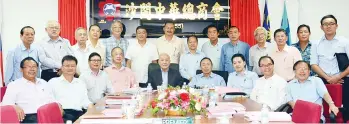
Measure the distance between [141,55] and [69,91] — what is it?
6.21 ft

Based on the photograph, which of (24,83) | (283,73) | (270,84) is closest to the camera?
(24,83)

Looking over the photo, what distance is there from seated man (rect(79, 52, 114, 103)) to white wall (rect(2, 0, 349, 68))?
2.86 metres

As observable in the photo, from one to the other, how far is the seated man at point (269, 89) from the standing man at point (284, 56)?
1104mm

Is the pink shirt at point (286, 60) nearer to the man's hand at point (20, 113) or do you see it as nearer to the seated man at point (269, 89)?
the seated man at point (269, 89)

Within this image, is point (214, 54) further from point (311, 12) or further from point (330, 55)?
point (311, 12)

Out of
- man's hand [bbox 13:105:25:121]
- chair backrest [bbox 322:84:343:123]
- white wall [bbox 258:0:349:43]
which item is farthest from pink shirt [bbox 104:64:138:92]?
white wall [bbox 258:0:349:43]

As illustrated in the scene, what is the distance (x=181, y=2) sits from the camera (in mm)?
7328

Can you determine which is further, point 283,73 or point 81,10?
point 81,10

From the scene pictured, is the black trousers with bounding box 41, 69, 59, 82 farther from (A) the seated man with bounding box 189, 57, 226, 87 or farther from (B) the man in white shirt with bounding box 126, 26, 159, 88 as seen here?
(A) the seated man with bounding box 189, 57, 226, 87

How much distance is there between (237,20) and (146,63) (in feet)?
7.21

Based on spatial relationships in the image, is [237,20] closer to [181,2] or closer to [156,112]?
[181,2]

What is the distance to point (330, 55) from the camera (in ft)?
15.7

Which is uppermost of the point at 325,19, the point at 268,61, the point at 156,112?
the point at 325,19

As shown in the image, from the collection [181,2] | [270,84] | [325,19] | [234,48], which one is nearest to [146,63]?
[234,48]
